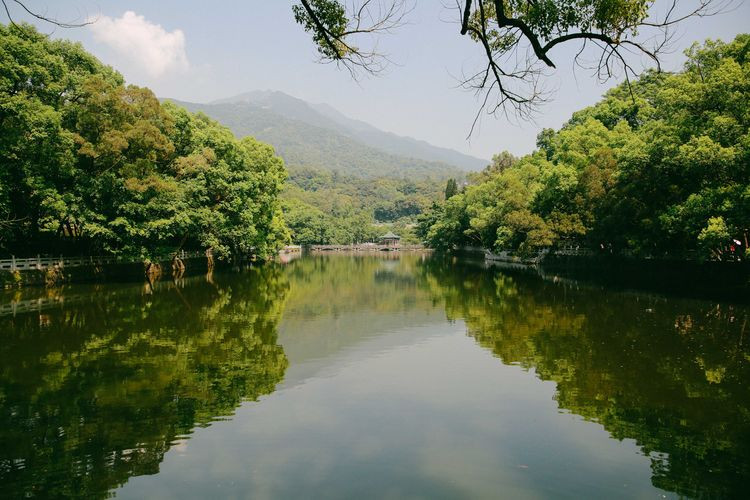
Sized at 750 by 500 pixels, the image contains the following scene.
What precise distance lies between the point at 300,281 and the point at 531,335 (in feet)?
80.2

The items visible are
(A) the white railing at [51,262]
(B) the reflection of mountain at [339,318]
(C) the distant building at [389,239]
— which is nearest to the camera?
(B) the reflection of mountain at [339,318]

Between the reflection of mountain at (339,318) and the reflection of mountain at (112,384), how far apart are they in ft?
2.28

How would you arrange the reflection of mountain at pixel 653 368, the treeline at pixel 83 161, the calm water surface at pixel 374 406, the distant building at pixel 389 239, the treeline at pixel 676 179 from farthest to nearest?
1. the distant building at pixel 389 239
2. the treeline at pixel 83 161
3. the treeline at pixel 676 179
4. the reflection of mountain at pixel 653 368
5. the calm water surface at pixel 374 406

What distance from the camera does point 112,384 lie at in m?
10.9

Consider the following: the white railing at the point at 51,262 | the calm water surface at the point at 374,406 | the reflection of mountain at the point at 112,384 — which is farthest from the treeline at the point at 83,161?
the calm water surface at the point at 374,406

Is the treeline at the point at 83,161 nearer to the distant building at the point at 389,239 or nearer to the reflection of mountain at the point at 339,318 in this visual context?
the reflection of mountain at the point at 339,318

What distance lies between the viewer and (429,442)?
8250mm

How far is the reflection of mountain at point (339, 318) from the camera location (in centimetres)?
1438

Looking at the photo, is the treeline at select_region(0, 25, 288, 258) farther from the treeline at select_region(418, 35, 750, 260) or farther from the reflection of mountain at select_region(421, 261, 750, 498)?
the treeline at select_region(418, 35, 750, 260)

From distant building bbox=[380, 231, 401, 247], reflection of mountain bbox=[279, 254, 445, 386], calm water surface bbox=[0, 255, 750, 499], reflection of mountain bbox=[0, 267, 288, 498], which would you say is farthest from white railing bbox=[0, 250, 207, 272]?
distant building bbox=[380, 231, 401, 247]

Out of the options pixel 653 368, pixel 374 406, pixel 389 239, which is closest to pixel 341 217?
pixel 389 239

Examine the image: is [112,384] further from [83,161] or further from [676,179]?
[676,179]

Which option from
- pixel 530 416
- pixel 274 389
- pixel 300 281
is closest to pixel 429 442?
pixel 530 416

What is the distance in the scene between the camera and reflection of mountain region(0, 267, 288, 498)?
7.16m
